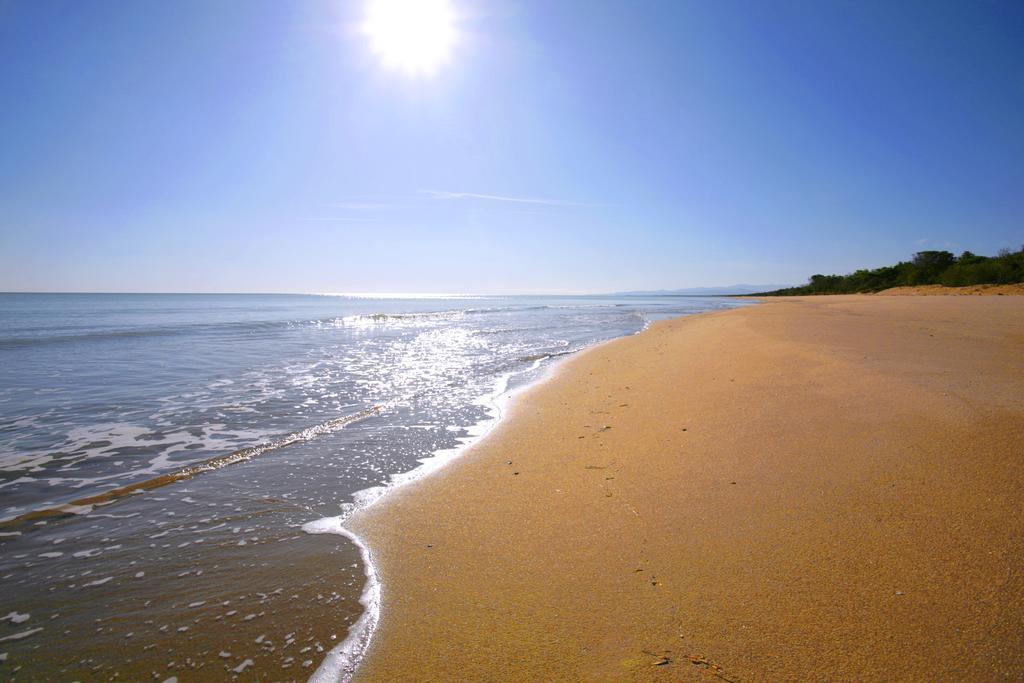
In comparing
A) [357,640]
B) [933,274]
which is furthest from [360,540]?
[933,274]

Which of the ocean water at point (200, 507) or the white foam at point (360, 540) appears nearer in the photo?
the white foam at point (360, 540)

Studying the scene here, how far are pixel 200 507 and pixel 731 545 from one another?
174 inches

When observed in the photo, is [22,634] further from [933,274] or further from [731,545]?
[933,274]

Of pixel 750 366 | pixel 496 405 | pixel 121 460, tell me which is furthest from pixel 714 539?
pixel 121 460

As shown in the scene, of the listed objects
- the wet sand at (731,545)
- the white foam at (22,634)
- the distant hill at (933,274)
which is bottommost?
the white foam at (22,634)

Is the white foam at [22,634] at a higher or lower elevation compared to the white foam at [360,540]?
lower

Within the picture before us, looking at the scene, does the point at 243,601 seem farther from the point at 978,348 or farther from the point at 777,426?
the point at 978,348

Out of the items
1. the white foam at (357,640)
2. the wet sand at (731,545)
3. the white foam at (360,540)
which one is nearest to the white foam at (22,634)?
the white foam at (360,540)

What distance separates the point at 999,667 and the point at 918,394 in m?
4.46

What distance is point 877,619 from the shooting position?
2035 millimetres

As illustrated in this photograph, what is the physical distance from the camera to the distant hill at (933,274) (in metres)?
33.5

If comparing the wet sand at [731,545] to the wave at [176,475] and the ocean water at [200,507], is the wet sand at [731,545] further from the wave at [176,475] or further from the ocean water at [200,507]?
the wave at [176,475]

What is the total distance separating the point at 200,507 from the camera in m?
4.07

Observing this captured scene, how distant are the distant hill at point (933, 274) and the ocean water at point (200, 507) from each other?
43.3 metres
